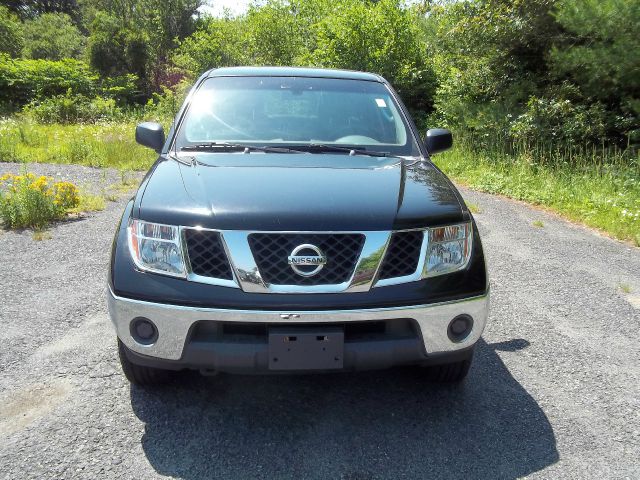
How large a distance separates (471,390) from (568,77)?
10.3m

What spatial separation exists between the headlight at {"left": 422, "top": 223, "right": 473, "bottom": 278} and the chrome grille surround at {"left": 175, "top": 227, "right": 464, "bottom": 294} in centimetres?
14

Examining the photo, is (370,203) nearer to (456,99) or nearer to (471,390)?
(471,390)

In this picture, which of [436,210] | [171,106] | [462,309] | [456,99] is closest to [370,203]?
[436,210]

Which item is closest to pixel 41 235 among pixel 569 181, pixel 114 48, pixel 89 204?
pixel 89 204

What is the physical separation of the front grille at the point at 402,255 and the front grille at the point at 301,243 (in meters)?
0.14

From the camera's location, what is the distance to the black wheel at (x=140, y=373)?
267 cm

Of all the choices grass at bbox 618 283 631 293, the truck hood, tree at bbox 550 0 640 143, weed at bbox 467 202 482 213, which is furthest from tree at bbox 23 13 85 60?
grass at bbox 618 283 631 293

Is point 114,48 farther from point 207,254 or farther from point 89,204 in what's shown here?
point 207,254

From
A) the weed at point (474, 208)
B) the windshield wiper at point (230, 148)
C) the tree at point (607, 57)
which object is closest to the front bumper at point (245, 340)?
the windshield wiper at point (230, 148)

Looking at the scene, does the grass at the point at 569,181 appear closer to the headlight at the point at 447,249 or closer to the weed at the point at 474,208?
the weed at the point at 474,208

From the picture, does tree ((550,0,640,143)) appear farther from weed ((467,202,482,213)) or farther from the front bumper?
the front bumper

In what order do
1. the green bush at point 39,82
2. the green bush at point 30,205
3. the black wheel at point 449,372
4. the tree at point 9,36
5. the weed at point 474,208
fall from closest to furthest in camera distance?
the black wheel at point 449,372, the green bush at point 30,205, the weed at point 474,208, the green bush at point 39,82, the tree at point 9,36

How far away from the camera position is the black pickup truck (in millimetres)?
2246

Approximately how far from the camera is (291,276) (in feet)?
7.45
